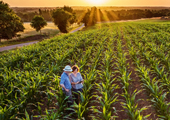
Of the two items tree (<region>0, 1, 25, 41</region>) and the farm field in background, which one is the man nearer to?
the farm field in background

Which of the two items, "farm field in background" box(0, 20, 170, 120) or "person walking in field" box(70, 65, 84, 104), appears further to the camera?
"person walking in field" box(70, 65, 84, 104)

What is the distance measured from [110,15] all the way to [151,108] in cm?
11554

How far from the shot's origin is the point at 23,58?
982 centimetres

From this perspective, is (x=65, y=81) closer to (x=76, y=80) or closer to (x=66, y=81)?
(x=66, y=81)

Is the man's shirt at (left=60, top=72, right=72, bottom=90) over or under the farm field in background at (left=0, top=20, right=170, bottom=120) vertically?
over

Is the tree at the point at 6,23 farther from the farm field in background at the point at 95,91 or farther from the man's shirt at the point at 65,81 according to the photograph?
the man's shirt at the point at 65,81

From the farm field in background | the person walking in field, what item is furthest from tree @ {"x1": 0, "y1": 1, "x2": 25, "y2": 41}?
the person walking in field

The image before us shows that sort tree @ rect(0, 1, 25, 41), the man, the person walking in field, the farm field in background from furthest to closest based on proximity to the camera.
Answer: tree @ rect(0, 1, 25, 41)
the person walking in field
the man
the farm field in background

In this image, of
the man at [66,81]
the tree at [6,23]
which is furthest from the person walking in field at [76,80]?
the tree at [6,23]

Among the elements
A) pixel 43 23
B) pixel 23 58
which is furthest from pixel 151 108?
pixel 43 23

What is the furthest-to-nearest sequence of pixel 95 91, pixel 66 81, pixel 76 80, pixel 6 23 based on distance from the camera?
1. pixel 6 23
2. pixel 95 91
3. pixel 76 80
4. pixel 66 81

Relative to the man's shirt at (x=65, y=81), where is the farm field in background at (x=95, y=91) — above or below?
below

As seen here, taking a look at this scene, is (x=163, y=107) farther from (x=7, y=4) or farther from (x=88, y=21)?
(x=88, y=21)

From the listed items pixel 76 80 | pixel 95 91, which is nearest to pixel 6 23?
pixel 95 91
